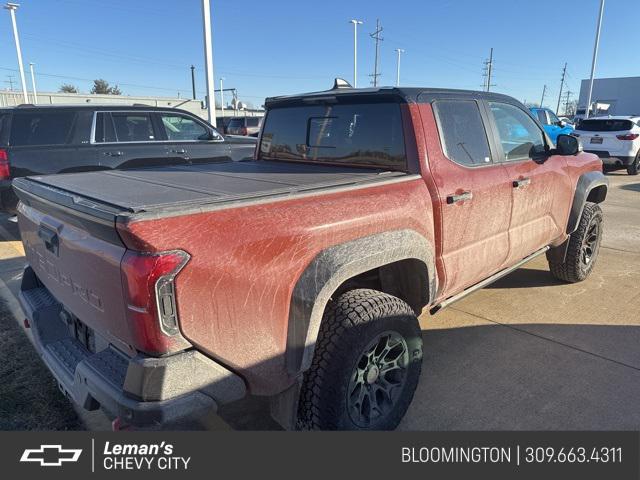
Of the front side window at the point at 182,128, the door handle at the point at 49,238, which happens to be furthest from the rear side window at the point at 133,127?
the door handle at the point at 49,238

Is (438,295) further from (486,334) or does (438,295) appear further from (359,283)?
(486,334)

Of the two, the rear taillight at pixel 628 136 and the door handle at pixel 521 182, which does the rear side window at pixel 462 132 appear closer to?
the door handle at pixel 521 182

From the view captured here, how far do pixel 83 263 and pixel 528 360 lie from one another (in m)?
2.98

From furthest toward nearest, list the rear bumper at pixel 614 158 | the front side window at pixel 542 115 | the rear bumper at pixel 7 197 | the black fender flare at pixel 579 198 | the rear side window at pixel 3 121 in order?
the front side window at pixel 542 115
the rear bumper at pixel 614 158
the rear side window at pixel 3 121
the rear bumper at pixel 7 197
the black fender flare at pixel 579 198

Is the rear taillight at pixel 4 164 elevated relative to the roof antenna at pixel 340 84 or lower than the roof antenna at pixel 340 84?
lower

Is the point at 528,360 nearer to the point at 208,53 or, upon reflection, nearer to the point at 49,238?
the point at 49,238

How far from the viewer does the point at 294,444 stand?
2.16 meters

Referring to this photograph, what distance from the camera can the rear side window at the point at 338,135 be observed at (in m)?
2.98

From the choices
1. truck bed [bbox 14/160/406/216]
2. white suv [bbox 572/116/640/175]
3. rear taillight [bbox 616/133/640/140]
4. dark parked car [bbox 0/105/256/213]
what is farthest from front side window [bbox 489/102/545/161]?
rear taillight [bbox 616/133/640/140]

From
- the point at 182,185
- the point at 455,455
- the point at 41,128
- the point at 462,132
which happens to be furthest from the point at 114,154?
the point at 455,455

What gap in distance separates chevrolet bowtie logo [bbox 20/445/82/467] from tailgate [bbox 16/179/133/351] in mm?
576

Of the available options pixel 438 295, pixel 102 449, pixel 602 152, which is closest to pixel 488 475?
pixel 438 295

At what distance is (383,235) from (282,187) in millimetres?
575

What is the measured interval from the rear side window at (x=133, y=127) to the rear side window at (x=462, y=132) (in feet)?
17.3
